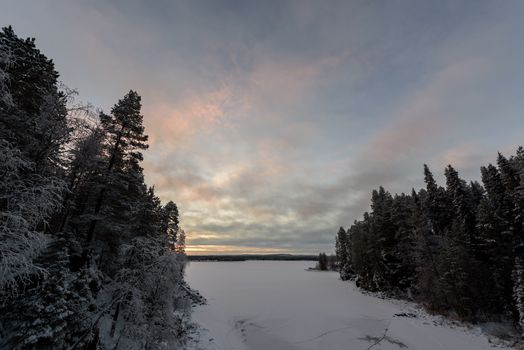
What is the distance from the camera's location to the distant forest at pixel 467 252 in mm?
28641

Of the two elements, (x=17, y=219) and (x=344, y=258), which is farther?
(x=344, y=258)

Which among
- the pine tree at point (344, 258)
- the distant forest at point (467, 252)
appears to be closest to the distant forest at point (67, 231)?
the distant forest at point (467, 252)

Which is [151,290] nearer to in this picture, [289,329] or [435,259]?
[289,329]

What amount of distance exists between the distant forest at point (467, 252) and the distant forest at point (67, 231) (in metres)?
28.8

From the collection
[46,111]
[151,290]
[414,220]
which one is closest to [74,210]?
[151,290]

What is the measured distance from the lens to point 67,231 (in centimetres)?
1703

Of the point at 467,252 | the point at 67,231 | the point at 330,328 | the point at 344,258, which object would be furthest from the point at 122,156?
the point at 344,258

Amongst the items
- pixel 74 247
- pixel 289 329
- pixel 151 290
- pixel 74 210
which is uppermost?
pixel 74 210

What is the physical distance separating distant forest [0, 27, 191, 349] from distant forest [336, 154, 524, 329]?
94.6 feet

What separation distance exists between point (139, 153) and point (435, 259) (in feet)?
117

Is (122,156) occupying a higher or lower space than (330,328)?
higher

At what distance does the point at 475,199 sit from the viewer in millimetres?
47656

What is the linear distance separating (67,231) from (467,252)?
37.8 metres

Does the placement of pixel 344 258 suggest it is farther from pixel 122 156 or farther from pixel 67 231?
pixel 67 231
